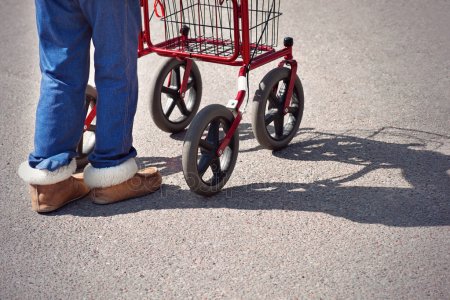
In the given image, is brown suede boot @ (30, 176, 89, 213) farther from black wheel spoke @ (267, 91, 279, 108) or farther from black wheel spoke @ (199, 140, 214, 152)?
black wheel spoke @ (267, 91, 279, 108)

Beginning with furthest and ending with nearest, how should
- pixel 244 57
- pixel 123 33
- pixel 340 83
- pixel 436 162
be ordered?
pixel 340 83 < pixel 436 162 < pixel 244 57 < pixel 123 33

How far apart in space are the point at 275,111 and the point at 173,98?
0.71 m

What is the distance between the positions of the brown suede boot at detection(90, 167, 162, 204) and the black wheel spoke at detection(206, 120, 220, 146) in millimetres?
362

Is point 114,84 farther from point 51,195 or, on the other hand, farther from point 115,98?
point 51,195

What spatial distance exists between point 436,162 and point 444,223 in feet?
2.41

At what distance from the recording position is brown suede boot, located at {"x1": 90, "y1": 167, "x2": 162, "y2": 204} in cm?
394

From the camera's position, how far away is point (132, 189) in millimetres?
4000

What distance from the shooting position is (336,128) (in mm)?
4887

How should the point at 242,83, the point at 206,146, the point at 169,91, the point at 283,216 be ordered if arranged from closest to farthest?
1. the point at 283,216
2. the point at 206,146
3. the point at 242,83
4. the point at 169,91

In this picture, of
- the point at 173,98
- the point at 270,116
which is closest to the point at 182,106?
the point at 173,98

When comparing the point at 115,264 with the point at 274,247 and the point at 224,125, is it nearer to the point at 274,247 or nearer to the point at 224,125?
the point at 274,247

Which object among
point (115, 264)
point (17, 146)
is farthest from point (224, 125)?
point (17, 146)

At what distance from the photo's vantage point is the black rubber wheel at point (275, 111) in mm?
4293

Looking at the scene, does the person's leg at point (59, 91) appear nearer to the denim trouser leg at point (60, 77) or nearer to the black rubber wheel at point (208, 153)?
the denim trouser leg at point (60, 77)
